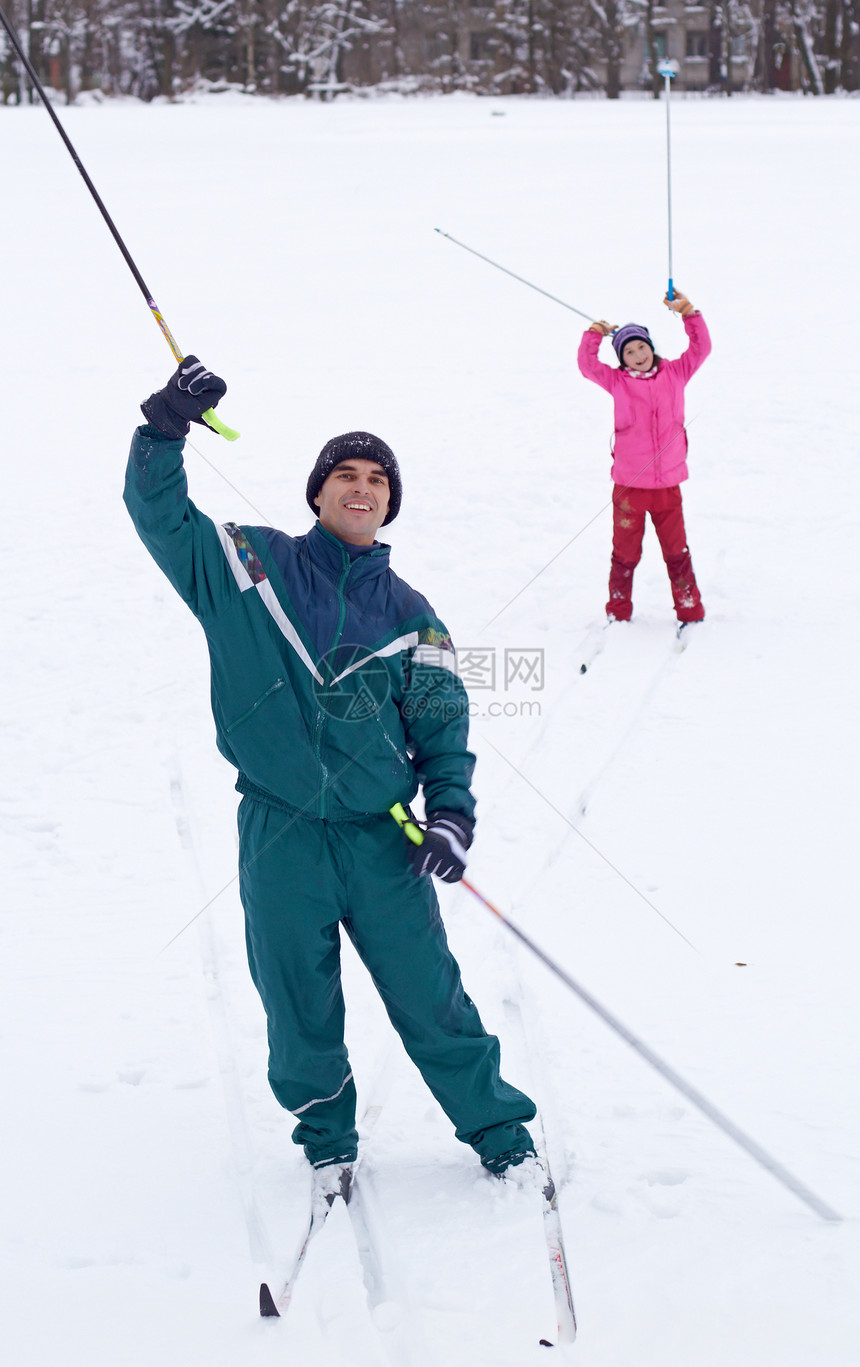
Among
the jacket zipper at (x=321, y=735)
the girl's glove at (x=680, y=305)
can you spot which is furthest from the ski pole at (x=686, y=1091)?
the girl's glove at (x=680, y=305)

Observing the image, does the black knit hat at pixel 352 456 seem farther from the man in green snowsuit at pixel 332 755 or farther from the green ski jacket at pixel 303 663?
the green ski jacket at pixel 303 663


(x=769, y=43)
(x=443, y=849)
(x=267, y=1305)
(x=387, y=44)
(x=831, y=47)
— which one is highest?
(x=387, y=44)

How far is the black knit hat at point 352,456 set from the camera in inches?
105

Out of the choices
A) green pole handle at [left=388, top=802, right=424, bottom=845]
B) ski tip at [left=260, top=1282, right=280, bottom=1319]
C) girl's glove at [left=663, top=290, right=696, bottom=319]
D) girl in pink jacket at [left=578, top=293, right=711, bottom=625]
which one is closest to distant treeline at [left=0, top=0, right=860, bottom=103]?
girl's glove at [left=663, top=290, right=696, bottom=319]

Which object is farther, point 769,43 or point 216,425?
point 769,43

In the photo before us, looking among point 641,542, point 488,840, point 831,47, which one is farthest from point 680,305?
point 831,47

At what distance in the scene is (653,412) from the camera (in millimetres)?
6273

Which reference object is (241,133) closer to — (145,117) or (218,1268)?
(145,117)

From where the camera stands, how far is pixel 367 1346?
2305 millimetres

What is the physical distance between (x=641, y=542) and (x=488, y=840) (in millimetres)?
2518

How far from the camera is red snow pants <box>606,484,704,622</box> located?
6359 mm

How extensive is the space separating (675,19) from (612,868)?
4062cm

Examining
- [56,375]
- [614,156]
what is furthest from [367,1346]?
[614,156]

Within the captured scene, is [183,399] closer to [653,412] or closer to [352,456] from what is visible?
[352,456]
